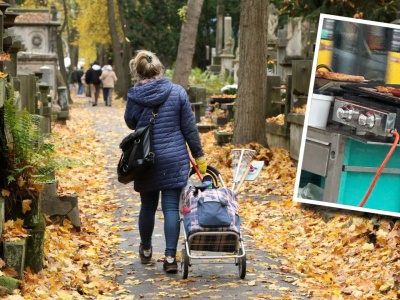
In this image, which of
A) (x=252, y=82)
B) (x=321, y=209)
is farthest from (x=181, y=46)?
(x=321, y=209)

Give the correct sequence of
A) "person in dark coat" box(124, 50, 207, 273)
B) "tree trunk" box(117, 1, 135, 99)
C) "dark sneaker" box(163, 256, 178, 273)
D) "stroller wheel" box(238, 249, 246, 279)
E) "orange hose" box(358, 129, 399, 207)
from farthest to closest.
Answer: "tree trunk" box(117, 1, 135, 99) → "dark sneaker" box(163, 256, 178, 273) → "person in dark coat" box(124, 50, 207, 273) → "stroller wheel" box(238, 249, 246, 279) → "orange hose" box(358, 129, 399, 207)

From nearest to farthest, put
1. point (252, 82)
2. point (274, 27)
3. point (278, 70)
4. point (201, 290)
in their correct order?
point (201, 290) → point (252, 82) → point (278, 70) → point (274, 27)

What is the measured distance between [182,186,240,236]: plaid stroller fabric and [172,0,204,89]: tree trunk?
1513cm

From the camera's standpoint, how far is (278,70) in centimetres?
2516

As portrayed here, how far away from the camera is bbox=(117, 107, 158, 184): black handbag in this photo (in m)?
7.73

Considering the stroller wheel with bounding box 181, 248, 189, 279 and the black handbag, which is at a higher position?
the black handbag

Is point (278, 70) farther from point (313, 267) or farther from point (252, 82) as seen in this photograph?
point (313, 267)

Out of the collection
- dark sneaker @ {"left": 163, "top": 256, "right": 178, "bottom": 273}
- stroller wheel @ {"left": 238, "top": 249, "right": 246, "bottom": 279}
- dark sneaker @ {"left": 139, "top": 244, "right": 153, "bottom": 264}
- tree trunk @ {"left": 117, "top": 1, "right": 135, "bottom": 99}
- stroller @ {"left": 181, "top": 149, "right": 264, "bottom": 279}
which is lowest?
tree trunk @ {"left": 117, "top": 1, "right": 135, "bottom": 99}

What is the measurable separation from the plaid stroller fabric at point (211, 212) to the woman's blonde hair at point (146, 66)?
3.78 feet

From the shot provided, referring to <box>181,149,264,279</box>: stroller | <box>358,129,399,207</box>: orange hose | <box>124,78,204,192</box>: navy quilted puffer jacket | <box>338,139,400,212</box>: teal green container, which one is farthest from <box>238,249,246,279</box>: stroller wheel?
<box>358,129,399,207</box>: orange hose

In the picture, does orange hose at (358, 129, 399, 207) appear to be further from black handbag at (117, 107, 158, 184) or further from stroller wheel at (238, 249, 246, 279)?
black handbag at (117, 107, 158, 184)

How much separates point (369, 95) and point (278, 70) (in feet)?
68.7

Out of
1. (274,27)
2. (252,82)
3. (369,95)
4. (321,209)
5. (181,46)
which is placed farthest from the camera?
(274,27)

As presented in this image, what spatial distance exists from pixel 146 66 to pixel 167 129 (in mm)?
596
